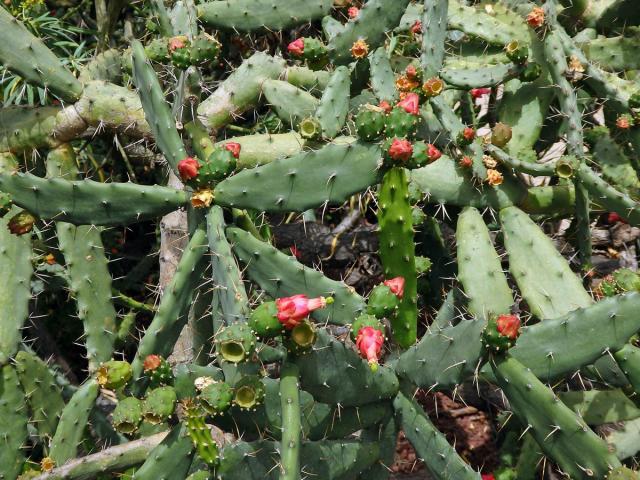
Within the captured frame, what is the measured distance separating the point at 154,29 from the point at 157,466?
2.05 m

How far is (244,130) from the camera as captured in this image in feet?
11.8

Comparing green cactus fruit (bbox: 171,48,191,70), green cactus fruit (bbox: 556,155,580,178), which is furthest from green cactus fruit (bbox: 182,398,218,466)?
green cactus fruit (bbox: 556,155,580,178)

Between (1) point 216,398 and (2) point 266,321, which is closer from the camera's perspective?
(2) point 266,321

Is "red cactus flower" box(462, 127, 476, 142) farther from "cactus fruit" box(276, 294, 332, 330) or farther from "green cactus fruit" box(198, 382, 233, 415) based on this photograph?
"green cactus fruit" box(198, 382, 233, 415)

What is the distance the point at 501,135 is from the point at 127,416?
1.86 meters

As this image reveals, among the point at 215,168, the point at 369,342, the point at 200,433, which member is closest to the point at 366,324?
the point at 369,342

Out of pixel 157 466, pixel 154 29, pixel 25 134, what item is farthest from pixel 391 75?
pixel 157 466

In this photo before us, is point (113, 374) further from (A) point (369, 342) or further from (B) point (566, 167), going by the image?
(B) point (566, 167)

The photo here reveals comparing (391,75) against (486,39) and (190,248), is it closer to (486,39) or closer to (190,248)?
(486,39)

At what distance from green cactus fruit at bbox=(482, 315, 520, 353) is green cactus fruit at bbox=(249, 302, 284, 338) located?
59 cm

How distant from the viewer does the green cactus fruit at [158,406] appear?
1.98 m

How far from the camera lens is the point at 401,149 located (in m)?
2.10

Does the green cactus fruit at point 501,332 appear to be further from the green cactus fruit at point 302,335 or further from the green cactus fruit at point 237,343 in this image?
the green cactus fruit at point 237,343

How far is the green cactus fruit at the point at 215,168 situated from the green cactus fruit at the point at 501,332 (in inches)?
36.5
